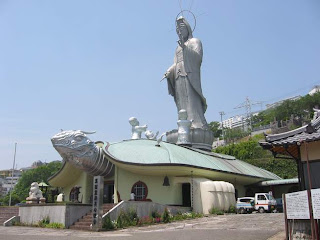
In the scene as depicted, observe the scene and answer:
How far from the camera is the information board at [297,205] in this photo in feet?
27.6

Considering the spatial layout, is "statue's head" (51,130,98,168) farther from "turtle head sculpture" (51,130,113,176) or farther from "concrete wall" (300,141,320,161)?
"concrete wall" (300,141,320,161)

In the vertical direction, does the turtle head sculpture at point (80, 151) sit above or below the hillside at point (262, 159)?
below

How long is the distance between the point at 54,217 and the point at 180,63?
20.0m

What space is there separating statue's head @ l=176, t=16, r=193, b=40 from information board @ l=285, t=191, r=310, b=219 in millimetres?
27674

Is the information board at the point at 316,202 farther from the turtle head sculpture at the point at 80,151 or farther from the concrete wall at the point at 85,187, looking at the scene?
the concrete wall at the point at 85,187

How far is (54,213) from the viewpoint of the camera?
757 inches

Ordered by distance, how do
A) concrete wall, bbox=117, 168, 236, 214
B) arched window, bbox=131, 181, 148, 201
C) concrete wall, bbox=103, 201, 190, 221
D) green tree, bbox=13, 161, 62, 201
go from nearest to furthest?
concrete wall, bbox=103, 201, 190, 221 → concrete wall, bbox=117, 168, 236, 214 → arched window, bbox=131, 181, 148, 201 → green tree, bbox=13, 161, 62, 201

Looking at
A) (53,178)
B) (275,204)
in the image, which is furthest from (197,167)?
(53,178)

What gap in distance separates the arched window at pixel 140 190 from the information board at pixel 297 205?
1545 centimetres

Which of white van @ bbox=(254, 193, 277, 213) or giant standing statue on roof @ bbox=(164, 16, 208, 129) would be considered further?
giant standing statue on roof @ bbox=(164, 16, 208, 129)

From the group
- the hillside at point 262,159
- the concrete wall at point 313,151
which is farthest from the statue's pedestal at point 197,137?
the concrete wall at point 313,151

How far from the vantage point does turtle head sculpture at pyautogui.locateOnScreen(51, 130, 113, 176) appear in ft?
69.6

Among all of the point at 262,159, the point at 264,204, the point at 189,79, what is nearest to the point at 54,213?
the point at 264,204

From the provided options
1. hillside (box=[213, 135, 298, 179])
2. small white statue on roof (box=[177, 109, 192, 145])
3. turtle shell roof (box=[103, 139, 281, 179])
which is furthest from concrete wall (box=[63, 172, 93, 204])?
hillside (box=[213, 135, 298, 179])
